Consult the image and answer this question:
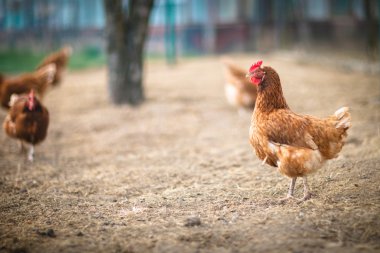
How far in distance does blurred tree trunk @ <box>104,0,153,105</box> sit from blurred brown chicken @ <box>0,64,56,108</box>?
1.37m

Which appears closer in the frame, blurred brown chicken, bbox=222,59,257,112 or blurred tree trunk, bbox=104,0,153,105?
blurred brown chicken, bbox=222,59,257,112

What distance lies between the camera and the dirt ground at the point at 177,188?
3133 millimetres

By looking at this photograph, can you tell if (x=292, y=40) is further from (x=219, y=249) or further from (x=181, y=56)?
(x=219, y=249)

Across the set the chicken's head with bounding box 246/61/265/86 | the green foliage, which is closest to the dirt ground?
the chicken's head with bounding box 246/61/265/86

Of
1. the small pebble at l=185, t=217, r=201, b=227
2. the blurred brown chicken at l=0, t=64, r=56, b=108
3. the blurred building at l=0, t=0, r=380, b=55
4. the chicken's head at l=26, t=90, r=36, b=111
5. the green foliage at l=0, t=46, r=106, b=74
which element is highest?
the blurred building at l=0, t=0, r=380, b=55

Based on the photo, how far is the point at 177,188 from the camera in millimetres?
4426

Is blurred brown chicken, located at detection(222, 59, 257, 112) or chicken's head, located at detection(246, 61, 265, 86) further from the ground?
chicken's head, located at detection(246, 61, 265, 86)

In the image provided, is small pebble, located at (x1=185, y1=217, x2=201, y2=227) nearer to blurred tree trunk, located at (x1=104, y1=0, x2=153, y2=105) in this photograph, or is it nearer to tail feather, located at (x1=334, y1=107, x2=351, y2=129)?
tail feather, located at (x1=334, y1=107, x2=351, y2=129)

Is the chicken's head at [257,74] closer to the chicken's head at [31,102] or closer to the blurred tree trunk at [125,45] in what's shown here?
the chicken's head at [31,102]

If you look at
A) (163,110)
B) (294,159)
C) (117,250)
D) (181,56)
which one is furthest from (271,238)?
(181,56)

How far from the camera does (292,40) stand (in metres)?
18.7

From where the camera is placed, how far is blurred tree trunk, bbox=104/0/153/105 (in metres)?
8.22

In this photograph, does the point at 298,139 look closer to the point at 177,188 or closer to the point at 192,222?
the point at 192,222

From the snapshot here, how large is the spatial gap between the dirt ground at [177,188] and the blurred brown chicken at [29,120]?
1.18 ft
